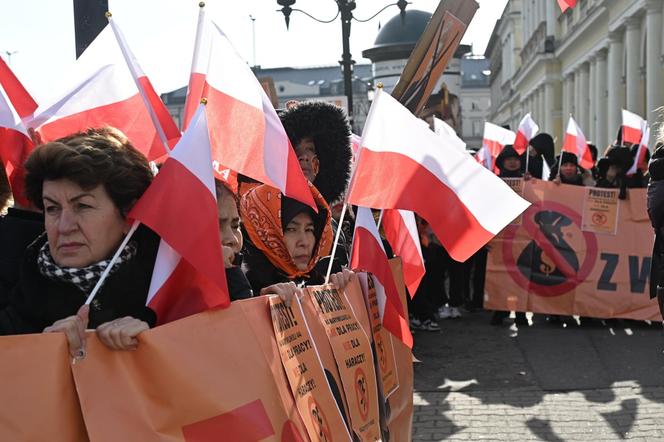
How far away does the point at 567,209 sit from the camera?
A: 10727 millimetres

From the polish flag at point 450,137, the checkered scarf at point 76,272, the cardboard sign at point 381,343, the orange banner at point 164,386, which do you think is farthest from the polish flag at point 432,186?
the checkered scarf at point 76,272

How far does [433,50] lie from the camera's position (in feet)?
20.3

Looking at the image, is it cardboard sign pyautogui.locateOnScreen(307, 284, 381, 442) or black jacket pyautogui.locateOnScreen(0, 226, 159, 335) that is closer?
black jacket pyautogui.locateOnScreen(0, 226, 159, 335)

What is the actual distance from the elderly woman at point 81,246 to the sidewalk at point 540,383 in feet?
12.3

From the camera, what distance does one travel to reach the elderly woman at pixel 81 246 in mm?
2688

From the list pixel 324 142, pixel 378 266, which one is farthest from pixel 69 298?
pixel 324 142

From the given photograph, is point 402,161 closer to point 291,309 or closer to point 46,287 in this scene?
point 291,309

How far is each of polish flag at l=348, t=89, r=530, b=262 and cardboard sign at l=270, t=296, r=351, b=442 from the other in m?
0.94

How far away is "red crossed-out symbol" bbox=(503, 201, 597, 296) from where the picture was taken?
10.7 metres

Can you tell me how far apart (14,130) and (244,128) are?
3.12 feet

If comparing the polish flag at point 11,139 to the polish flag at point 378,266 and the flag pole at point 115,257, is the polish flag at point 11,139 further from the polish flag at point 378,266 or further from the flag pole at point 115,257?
the polish flag at point 378,266

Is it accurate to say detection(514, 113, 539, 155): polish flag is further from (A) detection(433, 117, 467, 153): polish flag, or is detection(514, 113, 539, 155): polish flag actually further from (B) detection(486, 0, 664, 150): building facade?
(A) detection(433, 117, 467, 153): polish flag

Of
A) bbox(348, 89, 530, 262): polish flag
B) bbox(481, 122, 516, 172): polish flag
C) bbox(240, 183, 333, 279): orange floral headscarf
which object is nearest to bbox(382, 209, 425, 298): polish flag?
bbox(348, 89, 530, 262): polish flag

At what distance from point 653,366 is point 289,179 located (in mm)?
5693
